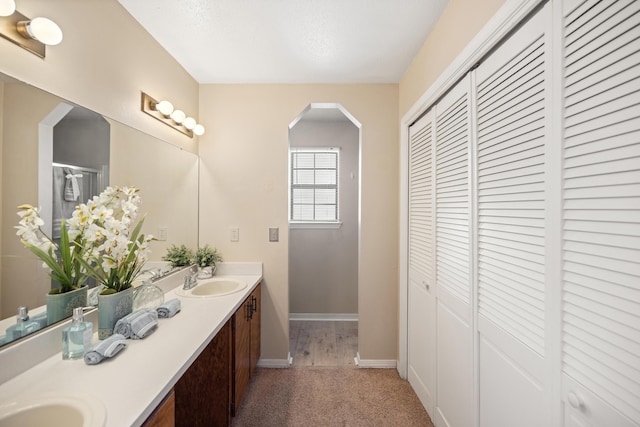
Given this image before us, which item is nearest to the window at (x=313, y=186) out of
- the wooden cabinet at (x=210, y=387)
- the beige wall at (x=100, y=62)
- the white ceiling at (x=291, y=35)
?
the white ceiling at (x=291, y=35)

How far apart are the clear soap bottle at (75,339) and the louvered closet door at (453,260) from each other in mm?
1640

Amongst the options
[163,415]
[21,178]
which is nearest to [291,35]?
[21,178]

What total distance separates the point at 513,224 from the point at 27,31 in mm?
1907

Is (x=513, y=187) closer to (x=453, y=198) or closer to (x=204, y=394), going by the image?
(x=453, y=198)

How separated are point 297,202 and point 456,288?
2384mm

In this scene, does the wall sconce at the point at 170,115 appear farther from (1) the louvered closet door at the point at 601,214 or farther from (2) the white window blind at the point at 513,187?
(1) the louvered closet door at the point at 601,214

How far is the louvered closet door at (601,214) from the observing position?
620mm

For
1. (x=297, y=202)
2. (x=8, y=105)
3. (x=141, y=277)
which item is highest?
(x=8, y=105)

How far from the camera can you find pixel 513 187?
101cm

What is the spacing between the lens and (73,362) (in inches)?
40.0

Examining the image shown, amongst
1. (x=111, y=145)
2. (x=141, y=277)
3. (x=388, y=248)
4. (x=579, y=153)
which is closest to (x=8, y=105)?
(x=111, y=145)

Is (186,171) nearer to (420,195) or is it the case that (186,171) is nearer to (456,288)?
(420,195)

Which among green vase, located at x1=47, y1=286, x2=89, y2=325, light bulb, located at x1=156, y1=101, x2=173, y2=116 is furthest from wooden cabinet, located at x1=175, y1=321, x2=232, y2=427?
light bulb, located at x1=156, y1=101, x2=173, y2=116

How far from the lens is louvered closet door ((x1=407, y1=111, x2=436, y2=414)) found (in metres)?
1.79
